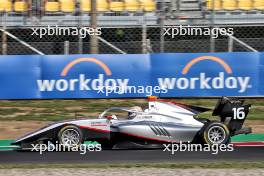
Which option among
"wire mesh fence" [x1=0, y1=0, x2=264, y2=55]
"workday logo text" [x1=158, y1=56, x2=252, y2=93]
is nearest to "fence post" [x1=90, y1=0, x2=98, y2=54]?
"wire mesh fence" [x1=0, y1=0, x2=264, y2=55]

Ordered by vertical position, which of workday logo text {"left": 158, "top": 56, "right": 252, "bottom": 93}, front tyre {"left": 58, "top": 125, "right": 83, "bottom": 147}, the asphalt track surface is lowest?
the asphalt track surface

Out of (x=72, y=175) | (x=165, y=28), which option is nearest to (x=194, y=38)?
(x=165, y=28)

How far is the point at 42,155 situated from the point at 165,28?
30.5 feet

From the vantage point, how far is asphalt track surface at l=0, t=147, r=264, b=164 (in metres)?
A: 10.1

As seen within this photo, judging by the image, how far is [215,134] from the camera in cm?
1116

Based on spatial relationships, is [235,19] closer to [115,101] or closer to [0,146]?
[115,101]

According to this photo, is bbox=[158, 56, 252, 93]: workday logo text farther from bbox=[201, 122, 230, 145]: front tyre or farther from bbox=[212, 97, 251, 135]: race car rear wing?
bbox=[201, 122, 230, 145]: front tyre

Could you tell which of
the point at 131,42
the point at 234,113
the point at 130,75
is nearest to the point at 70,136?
the point at 234,113

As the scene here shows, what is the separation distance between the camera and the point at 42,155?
35.6ft

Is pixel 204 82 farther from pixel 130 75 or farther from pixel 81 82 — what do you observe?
pixel 81 82

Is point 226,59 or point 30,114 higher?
point 226,59

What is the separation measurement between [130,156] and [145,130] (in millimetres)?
635

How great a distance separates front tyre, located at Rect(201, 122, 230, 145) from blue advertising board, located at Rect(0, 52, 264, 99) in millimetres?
5609

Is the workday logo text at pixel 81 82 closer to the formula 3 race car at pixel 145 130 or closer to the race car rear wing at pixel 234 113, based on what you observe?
the formula 3 race car at pixel 145 130
